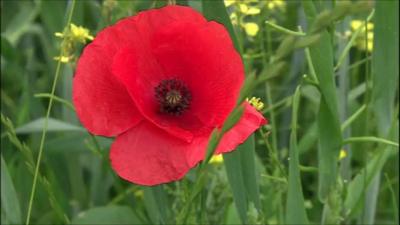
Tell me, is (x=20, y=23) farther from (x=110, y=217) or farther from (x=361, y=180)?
(x=361, y=180)

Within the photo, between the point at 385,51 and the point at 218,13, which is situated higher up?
the point at 218,13

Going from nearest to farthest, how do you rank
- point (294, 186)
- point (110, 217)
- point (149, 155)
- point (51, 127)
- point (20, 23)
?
point (149, 155)
point (294, 186)
point (110, 217)
point (51, 127)
point (20, 23)

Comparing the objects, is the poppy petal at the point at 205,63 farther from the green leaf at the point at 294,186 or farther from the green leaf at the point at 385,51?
the green leaf at the point at 385,51

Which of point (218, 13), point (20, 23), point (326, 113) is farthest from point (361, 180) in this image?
point (20, 23)

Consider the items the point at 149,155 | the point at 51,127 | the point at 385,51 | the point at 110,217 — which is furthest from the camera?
the point at 51,127

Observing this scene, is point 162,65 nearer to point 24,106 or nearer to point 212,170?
point 212,170

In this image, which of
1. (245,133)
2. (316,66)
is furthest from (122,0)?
(245,133)

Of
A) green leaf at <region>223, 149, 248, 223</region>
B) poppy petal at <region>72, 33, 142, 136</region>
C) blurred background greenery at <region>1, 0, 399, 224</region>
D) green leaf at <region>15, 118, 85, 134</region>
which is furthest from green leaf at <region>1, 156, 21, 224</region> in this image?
poppy petal at <region>72, 33, 142, 136</region>

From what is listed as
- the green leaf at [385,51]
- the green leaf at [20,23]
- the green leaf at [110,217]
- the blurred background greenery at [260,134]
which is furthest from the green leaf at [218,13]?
the green leaf at [20,23]
